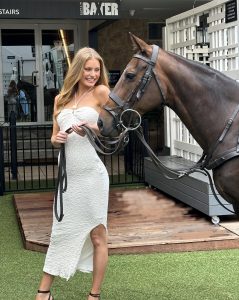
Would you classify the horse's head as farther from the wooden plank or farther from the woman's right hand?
the wooden plank

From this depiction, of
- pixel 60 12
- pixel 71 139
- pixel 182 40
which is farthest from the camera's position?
pixel 60 12

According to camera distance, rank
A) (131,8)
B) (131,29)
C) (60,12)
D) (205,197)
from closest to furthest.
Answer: (205,197) < (60,12) < (131,8) < (131,29)

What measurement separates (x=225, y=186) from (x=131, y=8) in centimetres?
886

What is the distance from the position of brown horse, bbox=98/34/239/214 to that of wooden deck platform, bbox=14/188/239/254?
7.29 feet

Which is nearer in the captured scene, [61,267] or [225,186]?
[225,186]

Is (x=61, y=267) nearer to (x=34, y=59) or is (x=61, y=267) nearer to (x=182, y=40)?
(x=182, y=40)

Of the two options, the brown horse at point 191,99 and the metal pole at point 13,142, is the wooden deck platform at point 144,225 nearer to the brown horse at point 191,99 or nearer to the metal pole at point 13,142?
the metal pole at point 13,142

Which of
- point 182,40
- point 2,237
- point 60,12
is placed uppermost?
point 60,12

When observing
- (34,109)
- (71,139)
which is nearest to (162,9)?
(34,109)

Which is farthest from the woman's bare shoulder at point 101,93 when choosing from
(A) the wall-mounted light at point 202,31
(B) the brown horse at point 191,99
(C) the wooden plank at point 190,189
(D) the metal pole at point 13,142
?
(D) the metal pole at point 13,142

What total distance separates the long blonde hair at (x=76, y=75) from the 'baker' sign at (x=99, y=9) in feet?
18.7

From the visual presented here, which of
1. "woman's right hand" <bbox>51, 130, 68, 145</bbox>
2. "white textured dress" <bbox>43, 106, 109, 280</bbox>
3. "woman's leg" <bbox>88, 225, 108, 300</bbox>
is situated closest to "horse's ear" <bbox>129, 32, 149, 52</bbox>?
"white textured dress" <bbox>43, 106, 109, 280</bbox>

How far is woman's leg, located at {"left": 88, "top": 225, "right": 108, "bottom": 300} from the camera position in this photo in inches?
166

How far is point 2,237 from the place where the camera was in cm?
666
